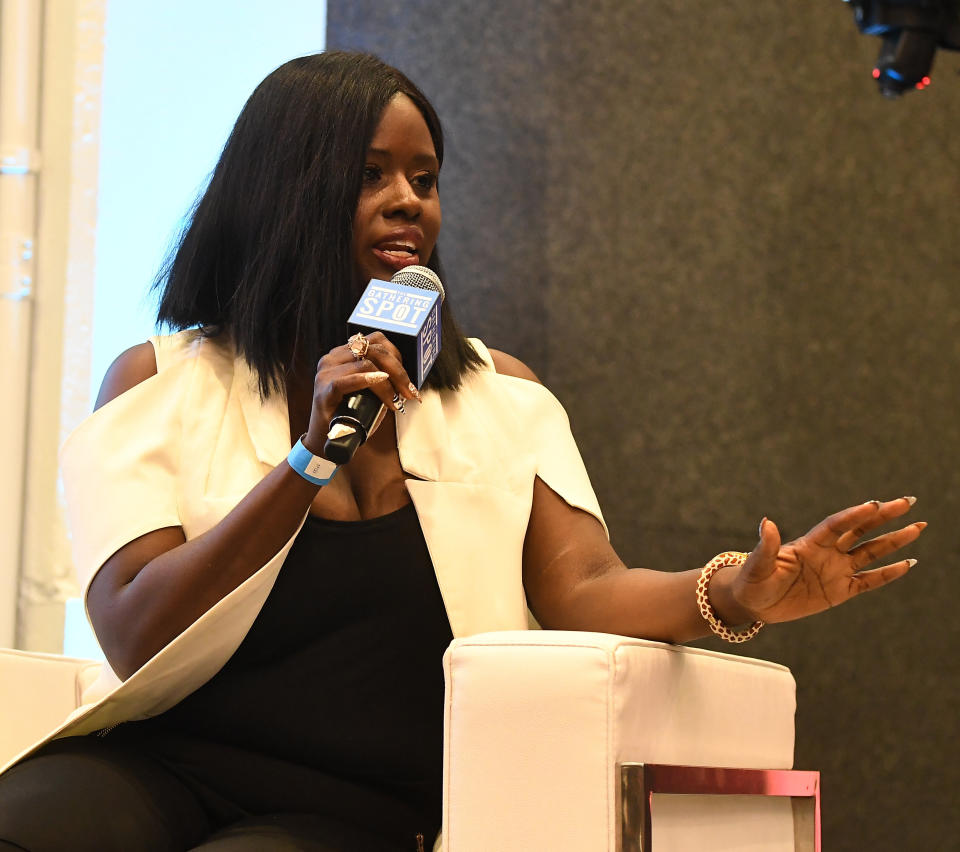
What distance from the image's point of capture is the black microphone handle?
1.14 m

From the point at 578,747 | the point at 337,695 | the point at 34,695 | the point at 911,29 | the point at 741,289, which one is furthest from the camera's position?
the point at 741,289

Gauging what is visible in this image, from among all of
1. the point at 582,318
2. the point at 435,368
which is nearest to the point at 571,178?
the point at 582,318

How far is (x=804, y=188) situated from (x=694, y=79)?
0.93 ft

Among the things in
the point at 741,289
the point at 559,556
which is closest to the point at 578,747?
the point at 559,556

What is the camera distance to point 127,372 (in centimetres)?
157

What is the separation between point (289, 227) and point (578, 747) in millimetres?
800

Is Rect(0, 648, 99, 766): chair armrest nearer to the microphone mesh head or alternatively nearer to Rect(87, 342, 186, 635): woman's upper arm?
Rect(87, 342, 186, 635): woman's upper arm

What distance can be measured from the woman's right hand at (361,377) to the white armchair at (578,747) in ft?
0.84

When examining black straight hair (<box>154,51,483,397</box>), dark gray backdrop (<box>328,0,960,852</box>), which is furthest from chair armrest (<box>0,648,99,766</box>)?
dark gray backdrop (<box>328,0,960,852</box>)

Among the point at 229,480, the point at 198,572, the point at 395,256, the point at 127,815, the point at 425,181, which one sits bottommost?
the point at 127,815

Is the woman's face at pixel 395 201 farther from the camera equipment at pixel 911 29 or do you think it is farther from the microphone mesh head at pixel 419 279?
the camera equipment at pixel 911 29

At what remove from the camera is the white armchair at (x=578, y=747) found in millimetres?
1055

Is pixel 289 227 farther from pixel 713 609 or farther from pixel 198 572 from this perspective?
pixel 713 609

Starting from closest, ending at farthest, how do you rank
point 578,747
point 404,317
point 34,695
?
point 578,747 → point 404,317 → point 34,695
